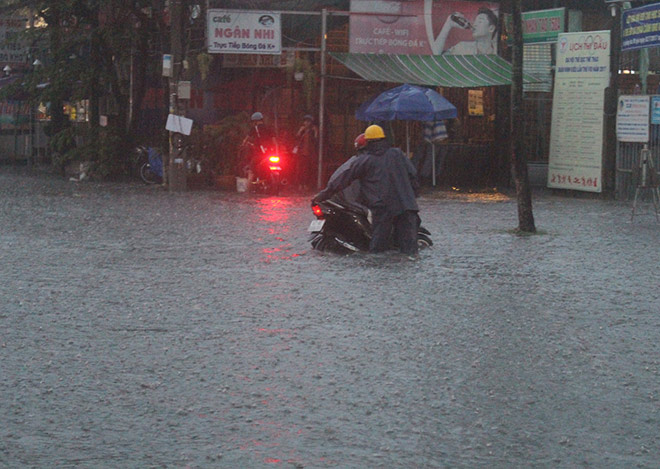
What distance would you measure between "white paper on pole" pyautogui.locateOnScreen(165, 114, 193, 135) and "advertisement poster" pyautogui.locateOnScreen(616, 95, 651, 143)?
29.9 ft

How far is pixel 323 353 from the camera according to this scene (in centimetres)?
813

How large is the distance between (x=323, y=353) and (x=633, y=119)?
55.5 ft

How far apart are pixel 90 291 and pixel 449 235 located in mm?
7071

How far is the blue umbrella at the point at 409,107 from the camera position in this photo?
25141 mm

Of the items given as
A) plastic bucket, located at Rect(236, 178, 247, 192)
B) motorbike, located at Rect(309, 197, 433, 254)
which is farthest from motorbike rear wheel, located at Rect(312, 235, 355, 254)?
plastic bucket, located at Rect(236, 178, 247, 192)

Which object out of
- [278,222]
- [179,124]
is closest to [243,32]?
[179,124]

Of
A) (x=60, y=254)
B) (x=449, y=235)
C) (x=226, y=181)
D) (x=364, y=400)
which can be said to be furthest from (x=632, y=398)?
(x=226, y=181)

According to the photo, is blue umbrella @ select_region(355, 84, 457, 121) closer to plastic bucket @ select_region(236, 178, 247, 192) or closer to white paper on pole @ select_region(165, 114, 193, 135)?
plastic bucket @ select_region(236, 178, 247, 192)

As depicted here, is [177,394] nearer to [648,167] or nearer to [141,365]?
[141,365]

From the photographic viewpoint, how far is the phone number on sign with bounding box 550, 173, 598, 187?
25.0 metres

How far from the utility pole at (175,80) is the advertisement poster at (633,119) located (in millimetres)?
9453

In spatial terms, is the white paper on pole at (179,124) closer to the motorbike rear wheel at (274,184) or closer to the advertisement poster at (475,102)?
Answer: the motorbike rear wheel at (274,184)

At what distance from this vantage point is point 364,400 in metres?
6.72

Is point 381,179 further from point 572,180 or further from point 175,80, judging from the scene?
point 175,80
